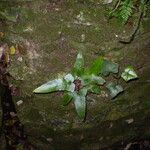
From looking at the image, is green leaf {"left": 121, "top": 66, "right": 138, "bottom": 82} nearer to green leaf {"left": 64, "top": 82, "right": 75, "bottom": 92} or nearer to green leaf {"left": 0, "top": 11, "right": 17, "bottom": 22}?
green leaf {"left": 64, "top": 82, "right": 75, "bottom": 92}

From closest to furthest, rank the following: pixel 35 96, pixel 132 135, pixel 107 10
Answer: pixel 107 10 → pixel 35 96 → pixel 132 135

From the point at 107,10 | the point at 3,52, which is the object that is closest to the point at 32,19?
the point at 3,52

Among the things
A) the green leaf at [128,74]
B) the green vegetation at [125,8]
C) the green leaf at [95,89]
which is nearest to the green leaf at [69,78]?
the green leaf at [95,89]

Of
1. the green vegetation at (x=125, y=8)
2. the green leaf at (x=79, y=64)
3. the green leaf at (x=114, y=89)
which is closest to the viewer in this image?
the green vegetation at (x=125, y=8)

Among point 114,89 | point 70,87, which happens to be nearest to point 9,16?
point 70,87

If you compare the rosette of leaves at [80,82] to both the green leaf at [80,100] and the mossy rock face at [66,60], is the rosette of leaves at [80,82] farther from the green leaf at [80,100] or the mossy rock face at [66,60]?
the mossy rock face at [66,60]

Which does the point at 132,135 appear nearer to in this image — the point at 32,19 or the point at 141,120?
the point at 141,120
